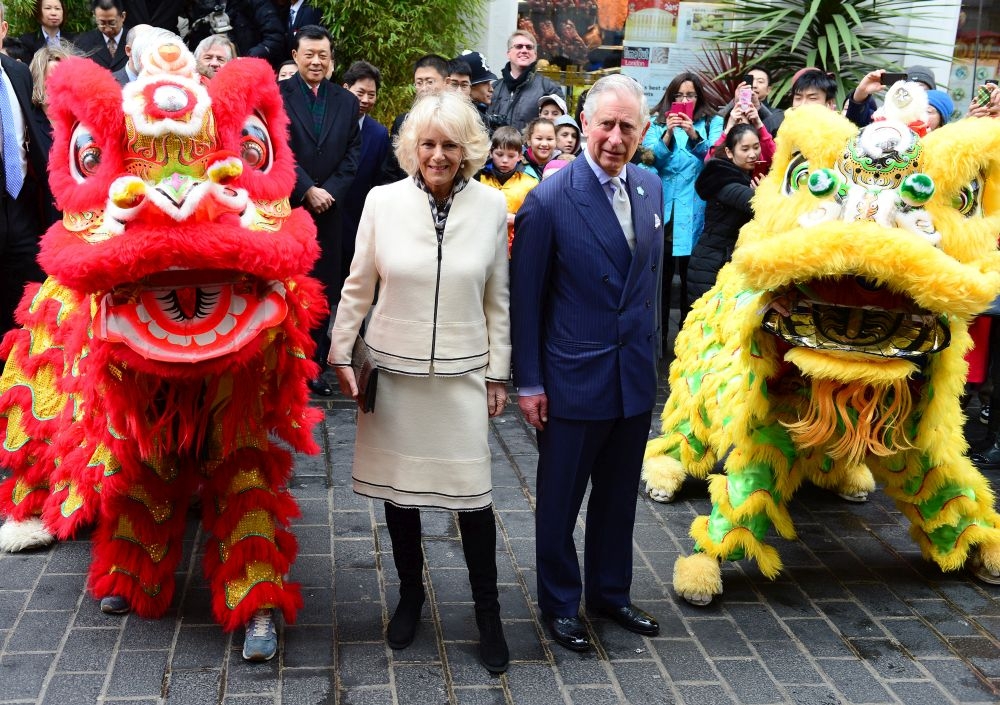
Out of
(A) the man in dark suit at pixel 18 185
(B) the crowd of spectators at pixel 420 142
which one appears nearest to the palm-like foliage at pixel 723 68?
(B) the crowd of spectators at pixel 420 142

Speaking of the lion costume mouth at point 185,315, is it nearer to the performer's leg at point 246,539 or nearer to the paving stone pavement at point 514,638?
the performer's leg at point 246,539

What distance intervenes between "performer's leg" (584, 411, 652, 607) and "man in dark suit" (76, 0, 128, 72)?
4.81 m

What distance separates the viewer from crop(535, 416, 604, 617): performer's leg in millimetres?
3602

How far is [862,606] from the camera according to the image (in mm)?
4203

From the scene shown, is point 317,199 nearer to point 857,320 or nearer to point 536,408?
point 536,408

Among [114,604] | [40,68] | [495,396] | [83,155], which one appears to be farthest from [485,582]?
[40,68]

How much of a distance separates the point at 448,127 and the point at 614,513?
150cm

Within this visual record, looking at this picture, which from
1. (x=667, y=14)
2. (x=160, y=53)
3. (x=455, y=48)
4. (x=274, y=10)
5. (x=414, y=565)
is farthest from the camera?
(x=667, y=14)

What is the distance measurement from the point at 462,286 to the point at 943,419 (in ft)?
6.67

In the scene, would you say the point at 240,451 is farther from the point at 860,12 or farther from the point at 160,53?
the point at 860,12

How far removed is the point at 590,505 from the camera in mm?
3850

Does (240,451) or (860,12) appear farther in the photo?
(860,12)

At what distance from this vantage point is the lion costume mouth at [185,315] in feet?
10.6

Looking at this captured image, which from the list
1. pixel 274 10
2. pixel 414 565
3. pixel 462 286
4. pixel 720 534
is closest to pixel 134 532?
pixel 414 565
